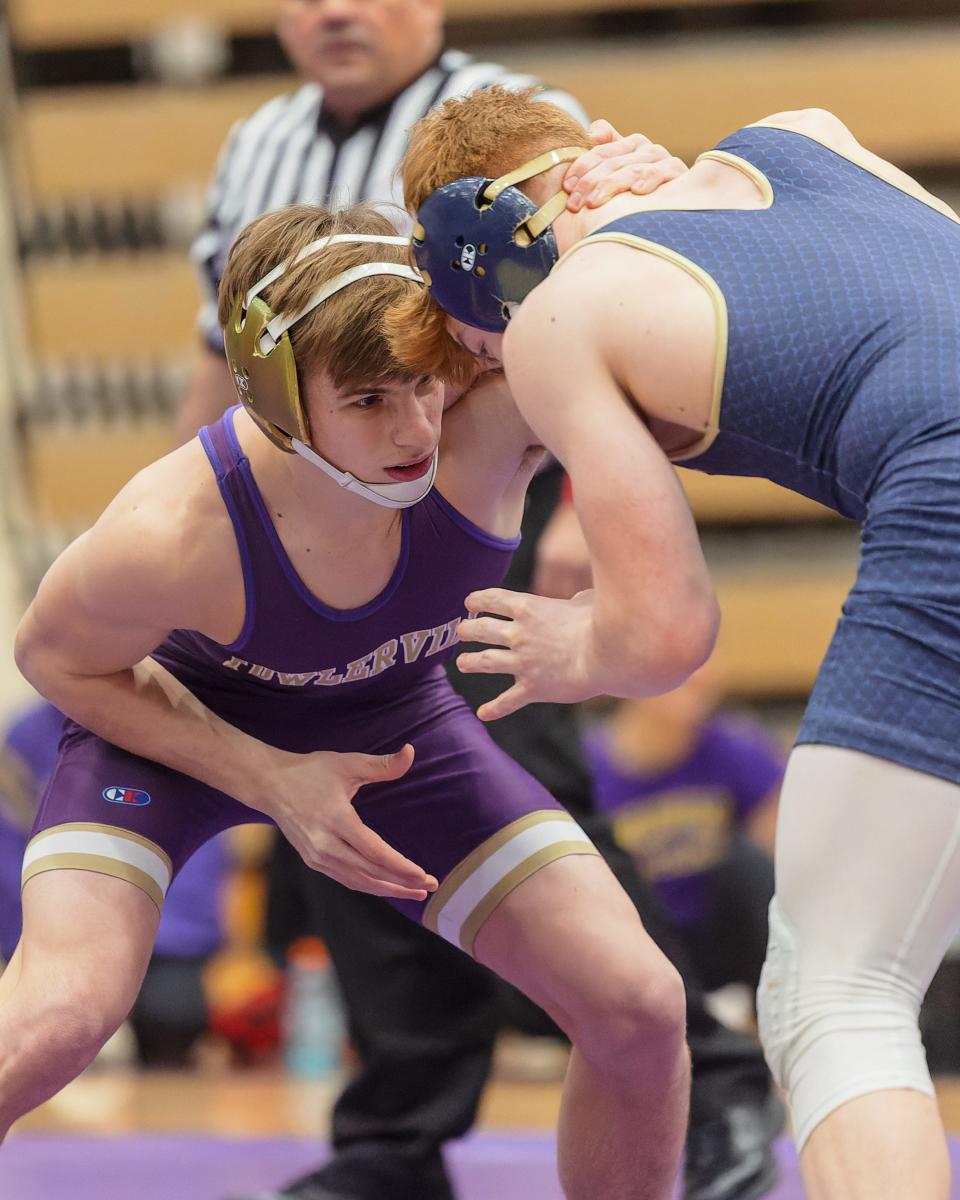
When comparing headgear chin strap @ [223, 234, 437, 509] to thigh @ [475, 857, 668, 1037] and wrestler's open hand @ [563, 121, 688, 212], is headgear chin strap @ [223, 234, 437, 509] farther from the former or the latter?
thigh @ [475, 857, 668, 1037]

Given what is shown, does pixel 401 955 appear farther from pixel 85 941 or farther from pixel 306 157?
pixel 306 157

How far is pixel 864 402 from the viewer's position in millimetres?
1894

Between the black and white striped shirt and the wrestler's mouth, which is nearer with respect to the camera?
the wrestler's mouth

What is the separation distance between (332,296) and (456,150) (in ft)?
0.85

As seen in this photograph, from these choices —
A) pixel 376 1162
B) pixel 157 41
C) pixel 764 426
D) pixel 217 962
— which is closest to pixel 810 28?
pixel 157 41

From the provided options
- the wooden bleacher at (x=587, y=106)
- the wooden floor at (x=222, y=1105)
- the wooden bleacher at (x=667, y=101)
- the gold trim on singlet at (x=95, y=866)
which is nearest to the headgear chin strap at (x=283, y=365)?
the gold trim on singlet at (x=95, y=866)

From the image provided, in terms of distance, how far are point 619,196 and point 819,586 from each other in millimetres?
4901

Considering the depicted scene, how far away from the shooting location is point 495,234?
6.80 ft

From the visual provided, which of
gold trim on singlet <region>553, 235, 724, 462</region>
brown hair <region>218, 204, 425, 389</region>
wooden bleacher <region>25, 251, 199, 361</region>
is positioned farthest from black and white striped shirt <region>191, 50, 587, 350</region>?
wooden bleacher <region>25, 251, 199, 361</region>

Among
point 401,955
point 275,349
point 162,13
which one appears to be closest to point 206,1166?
point 401,955

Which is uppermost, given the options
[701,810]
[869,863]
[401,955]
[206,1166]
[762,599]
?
[869,863]

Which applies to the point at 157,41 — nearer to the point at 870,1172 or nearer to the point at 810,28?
Answer: the point at 810,28

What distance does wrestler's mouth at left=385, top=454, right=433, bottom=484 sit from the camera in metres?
2.33

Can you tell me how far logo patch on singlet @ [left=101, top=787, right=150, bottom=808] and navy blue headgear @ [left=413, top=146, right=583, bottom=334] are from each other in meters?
0.87
